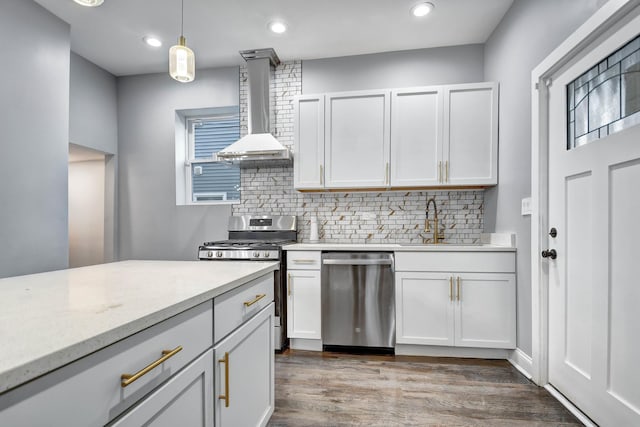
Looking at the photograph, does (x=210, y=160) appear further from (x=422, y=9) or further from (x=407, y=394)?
(x=407, y=394)

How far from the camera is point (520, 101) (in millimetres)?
2410

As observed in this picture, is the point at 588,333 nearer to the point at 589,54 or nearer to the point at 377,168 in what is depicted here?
the point at 589,54

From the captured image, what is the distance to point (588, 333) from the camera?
1.71 metres

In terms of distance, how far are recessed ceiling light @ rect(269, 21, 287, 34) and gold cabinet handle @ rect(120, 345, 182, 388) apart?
2.87 meters

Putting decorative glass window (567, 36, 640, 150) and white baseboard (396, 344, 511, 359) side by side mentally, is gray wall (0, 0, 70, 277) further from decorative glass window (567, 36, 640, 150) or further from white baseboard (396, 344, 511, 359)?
decorative glass window (567, 36, 640, 150)

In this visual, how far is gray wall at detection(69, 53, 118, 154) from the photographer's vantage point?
3309mm

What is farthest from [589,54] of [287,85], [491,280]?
[287,85]

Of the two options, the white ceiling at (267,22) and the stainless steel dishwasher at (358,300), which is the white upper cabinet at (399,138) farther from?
the stainless steel dishwasher at (358,300)

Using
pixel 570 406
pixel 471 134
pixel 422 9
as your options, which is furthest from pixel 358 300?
pixel 422 9

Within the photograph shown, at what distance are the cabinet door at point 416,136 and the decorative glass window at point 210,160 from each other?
1939mm

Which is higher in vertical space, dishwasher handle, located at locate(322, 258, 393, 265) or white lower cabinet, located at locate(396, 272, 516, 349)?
dishwasher handle, located at locate(322, 258, 393, 265)

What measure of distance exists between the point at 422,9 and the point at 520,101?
1116 mm

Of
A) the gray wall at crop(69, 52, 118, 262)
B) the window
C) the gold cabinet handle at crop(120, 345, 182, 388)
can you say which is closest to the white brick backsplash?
the window

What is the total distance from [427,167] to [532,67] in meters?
1.07
